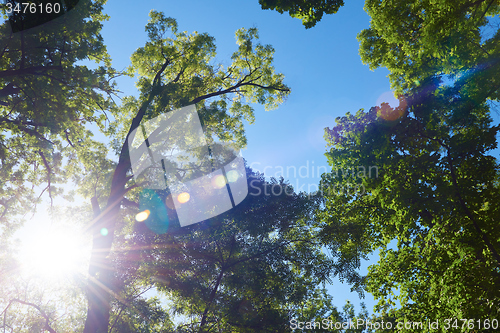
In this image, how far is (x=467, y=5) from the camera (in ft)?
24.8

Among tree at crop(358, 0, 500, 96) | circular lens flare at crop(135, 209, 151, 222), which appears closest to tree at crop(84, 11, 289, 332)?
circular lens flare at crop(135, 209, 151, 222)

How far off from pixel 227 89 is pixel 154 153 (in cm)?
721

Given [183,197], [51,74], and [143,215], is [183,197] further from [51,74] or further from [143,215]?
[51,74]

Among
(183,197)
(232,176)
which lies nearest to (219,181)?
(232,176)

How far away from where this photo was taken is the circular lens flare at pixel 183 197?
1541cm

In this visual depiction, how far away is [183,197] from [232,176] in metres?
3.43

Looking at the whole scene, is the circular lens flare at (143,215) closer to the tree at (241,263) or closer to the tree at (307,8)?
the tree at (241,263)

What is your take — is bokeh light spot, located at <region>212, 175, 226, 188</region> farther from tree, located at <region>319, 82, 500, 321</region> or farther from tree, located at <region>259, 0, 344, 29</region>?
tree, located at <region>259, 0, 344, 29</region>

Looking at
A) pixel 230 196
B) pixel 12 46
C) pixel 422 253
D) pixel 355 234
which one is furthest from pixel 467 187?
pixel 12 46

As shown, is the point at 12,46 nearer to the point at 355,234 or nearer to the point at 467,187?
the point at 355,234

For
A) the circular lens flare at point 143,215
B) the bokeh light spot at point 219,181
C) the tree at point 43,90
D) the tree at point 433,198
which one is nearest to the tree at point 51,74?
the tree at point 43,90

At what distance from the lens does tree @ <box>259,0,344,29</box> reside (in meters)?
6.51

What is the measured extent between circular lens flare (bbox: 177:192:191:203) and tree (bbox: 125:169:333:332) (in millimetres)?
824

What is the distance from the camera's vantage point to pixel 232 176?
16953mm
